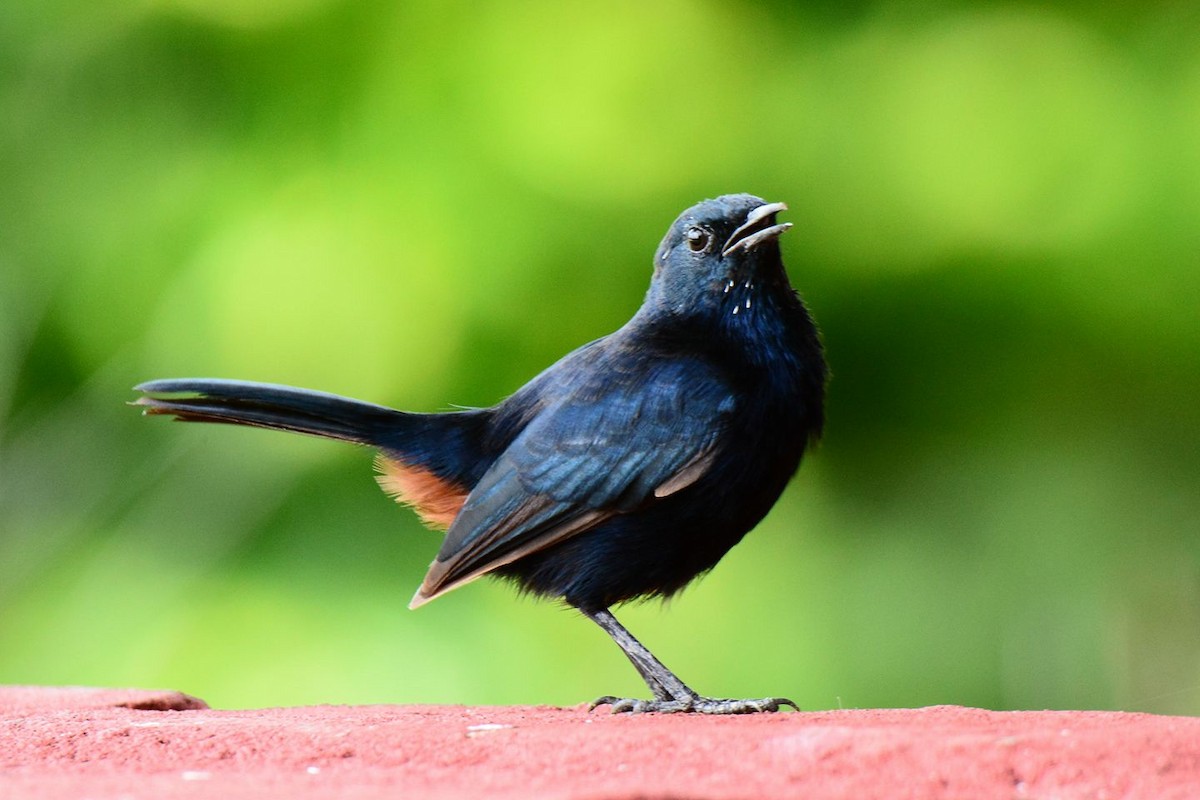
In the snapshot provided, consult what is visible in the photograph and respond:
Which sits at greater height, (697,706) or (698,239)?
(698,239)

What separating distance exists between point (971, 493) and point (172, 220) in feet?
10.6

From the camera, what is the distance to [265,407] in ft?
11.8

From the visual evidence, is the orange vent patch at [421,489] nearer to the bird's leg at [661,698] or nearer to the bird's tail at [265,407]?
the bird's tail at [265,407]

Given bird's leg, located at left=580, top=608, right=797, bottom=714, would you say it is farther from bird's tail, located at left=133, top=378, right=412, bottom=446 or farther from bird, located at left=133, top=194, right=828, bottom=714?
bird's tail, located at left=133, top=378, right=412, bottom=446

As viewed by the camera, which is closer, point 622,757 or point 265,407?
point 622,757

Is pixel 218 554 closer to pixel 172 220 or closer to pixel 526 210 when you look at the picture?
pixel 172 220

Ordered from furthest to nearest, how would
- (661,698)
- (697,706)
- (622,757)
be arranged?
(661,698), (697,706), (622,757)

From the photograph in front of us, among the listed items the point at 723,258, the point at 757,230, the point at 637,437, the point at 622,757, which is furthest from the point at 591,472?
the point at 622,757

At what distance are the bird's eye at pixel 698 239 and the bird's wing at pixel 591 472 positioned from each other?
359mm

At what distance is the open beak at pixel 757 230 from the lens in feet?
11.5

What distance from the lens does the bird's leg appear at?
318 cm

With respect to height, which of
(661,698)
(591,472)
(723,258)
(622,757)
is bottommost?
(661,698)

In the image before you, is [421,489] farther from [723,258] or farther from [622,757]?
[622,757]

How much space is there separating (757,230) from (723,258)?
0.11 m
